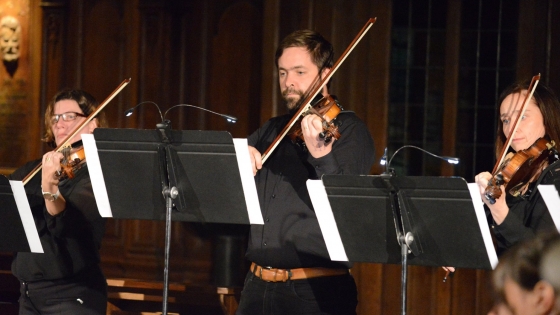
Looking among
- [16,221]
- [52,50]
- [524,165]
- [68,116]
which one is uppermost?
[52,50]

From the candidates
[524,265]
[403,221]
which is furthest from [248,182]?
[524,265]

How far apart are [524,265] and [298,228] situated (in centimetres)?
175

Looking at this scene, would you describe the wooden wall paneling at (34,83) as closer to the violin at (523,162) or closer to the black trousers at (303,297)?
the black trousers at (303,297)

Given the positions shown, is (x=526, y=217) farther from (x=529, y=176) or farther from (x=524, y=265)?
(x=524, y=265)

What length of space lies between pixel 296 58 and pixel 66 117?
118 cm

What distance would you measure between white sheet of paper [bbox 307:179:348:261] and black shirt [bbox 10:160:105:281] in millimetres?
1272

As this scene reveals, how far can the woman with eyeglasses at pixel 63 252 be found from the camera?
361 centimetres

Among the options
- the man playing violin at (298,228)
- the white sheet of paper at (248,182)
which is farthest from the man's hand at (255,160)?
the white sheet of paper at (248,182)

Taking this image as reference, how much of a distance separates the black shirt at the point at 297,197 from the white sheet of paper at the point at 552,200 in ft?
2.72

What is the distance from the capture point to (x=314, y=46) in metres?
3.59

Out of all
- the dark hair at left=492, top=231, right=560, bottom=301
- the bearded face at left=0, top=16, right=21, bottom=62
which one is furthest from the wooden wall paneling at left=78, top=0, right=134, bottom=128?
the dark hair at left=492, top=231, right=560, bottom=301

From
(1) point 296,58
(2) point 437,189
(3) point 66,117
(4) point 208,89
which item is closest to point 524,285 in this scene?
(2) point 437,189

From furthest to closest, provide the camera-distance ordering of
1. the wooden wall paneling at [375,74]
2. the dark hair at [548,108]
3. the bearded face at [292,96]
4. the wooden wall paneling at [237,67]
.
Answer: the wooden wall paneling at [237,67] < the wooden wall paneling at [375,74] < the bearded face at [292,96] < the dark hair at [548,108]

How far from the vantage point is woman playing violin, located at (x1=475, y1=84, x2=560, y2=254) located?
9.75 feet
